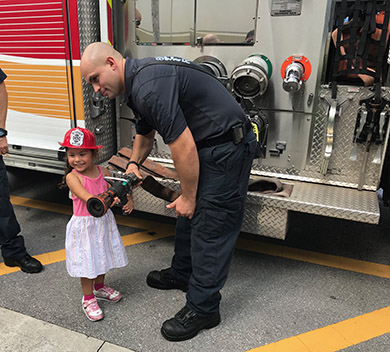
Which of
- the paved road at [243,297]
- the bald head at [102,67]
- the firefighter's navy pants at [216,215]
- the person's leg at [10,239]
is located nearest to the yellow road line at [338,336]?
the paved road at [243,297]

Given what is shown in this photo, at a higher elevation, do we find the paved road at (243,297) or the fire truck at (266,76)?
the fire truck at (266,76)

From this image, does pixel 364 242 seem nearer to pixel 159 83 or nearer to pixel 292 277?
pixel 292 277

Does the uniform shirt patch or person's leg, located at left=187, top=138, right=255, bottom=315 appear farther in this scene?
the uniform shirt patch

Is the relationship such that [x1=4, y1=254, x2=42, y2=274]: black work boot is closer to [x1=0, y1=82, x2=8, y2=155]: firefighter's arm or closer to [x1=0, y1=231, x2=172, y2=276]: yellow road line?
[x1=0, y1=231, x2=172, y2=276]: yellow road line

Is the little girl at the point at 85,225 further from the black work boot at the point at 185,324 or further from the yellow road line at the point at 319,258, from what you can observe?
the yellow road line at the point at 319,258

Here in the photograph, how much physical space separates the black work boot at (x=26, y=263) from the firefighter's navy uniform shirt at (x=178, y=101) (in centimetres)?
172

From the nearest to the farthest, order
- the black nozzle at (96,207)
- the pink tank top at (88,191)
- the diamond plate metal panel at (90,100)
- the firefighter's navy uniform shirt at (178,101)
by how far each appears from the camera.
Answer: the firefighter's navy uniform shirt at (178,101) < the black nozzle at (96,207) < the pink tank top at (88,191) < the diamond plate metal panel at (90,100)

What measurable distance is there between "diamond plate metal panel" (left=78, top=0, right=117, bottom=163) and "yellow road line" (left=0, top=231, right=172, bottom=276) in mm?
796

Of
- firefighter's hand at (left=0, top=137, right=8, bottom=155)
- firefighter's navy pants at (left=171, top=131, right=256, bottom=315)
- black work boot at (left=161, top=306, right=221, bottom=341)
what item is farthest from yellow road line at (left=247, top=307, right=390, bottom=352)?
firefighter's hand at (left=0, top=137, right=8, bottom=155)

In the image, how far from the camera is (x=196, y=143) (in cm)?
213

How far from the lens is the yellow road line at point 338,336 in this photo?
2299 millimetres

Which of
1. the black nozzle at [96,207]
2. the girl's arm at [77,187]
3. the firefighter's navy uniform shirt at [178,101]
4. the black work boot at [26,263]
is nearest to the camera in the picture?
the firefighter's navy uniform shirt at [178,101]

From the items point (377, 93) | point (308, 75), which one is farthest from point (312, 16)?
point (377, 93)

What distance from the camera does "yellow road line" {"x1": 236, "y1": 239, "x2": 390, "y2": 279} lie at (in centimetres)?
319
